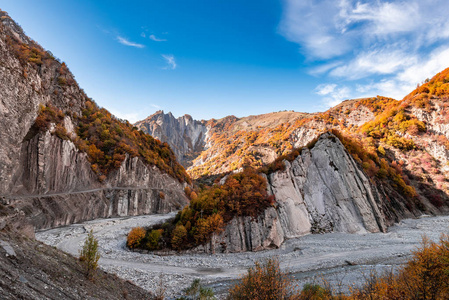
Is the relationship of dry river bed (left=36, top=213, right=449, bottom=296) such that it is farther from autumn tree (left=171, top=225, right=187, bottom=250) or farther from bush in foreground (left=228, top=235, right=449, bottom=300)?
bush in foreground (left=228, top=235, right=449, bottom=300)

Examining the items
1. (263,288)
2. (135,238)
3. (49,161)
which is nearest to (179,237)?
(135,238)

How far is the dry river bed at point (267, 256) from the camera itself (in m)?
15.1

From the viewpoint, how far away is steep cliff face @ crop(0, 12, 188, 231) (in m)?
26.0

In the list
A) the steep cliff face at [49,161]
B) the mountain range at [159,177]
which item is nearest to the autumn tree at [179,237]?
the mountain range at [159,177]

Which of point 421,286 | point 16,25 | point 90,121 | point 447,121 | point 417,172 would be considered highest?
point 16,25

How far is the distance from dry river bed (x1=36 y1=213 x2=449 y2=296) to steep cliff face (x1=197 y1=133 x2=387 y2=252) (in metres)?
1.58

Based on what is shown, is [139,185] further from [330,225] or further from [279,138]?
[279,138]

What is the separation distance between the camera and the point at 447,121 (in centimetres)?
4431

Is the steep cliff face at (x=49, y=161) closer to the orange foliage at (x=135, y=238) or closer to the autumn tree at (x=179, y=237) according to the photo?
the orange foliage at (x=135, y=238)

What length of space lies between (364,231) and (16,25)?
319ft

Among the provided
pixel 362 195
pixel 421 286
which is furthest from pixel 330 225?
pixel 421 286

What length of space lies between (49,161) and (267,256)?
35.8m

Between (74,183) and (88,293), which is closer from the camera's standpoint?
(88,293)

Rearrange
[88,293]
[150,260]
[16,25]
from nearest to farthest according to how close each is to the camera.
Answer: [88,293]
[150,260]
[16,25]
